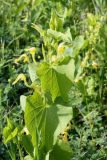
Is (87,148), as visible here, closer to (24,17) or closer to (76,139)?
(76,139)

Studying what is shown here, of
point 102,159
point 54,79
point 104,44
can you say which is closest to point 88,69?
point 104,44

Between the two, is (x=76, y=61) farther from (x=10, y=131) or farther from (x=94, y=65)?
(x=10, y=131)

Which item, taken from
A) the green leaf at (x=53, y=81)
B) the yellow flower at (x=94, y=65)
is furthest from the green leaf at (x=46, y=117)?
the yellow flower at (x=94, y=65)

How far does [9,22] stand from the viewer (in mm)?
2822

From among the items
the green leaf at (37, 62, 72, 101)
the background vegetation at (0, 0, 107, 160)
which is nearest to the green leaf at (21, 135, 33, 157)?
the background vegetation at (0, 0, 107, 160)

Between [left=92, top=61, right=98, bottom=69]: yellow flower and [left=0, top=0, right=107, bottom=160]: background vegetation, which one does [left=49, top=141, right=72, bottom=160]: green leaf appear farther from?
[left=92, top=61, right=98, bottom=69]: yellow flower

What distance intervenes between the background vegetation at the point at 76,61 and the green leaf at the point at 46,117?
0.09 meters

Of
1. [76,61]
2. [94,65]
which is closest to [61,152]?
[76,61]

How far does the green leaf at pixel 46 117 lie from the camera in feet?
4.96

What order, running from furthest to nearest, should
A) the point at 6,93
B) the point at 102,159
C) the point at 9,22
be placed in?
the point at 9,22, the point at 6,93, the point at 102,159

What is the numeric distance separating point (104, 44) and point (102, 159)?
74 cm

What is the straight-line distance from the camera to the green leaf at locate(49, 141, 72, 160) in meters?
1.59

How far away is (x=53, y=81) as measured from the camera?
1.51 m

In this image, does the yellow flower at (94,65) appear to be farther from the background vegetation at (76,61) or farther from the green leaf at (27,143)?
the green leaf at (27,143)
